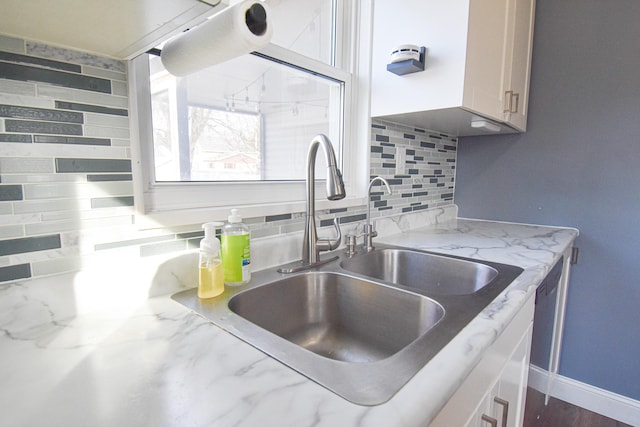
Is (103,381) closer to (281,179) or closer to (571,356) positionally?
(281,179)

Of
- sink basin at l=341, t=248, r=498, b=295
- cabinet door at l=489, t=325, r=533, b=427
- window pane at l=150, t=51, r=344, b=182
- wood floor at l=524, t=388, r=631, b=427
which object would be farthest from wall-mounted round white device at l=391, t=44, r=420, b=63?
wood floor at l=524, t=388, r=631, b=427

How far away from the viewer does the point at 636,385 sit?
61.5 inches

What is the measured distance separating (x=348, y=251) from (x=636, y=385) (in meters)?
1.58

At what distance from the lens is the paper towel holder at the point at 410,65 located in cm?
118

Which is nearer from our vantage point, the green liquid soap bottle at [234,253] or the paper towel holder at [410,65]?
the green liquid soap bottle at [234,253]

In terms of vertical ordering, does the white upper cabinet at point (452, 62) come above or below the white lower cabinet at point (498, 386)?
above

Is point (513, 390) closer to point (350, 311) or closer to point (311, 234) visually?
point (350, 311)

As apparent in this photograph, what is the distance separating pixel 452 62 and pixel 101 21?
102 centimetres

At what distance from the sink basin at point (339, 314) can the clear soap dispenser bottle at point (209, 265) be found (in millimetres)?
56

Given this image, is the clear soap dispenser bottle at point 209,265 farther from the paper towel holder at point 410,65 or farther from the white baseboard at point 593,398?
the white baseboard at point 593,398

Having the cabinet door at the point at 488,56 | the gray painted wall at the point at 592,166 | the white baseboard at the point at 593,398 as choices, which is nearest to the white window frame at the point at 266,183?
the cabinet door at the point at 488,56

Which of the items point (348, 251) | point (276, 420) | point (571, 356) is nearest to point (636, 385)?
point (571, 356)

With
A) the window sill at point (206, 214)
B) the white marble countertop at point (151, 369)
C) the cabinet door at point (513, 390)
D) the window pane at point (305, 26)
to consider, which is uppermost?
the window pane at point (305, 26)

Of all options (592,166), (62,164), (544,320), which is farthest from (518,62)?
(62,164)
